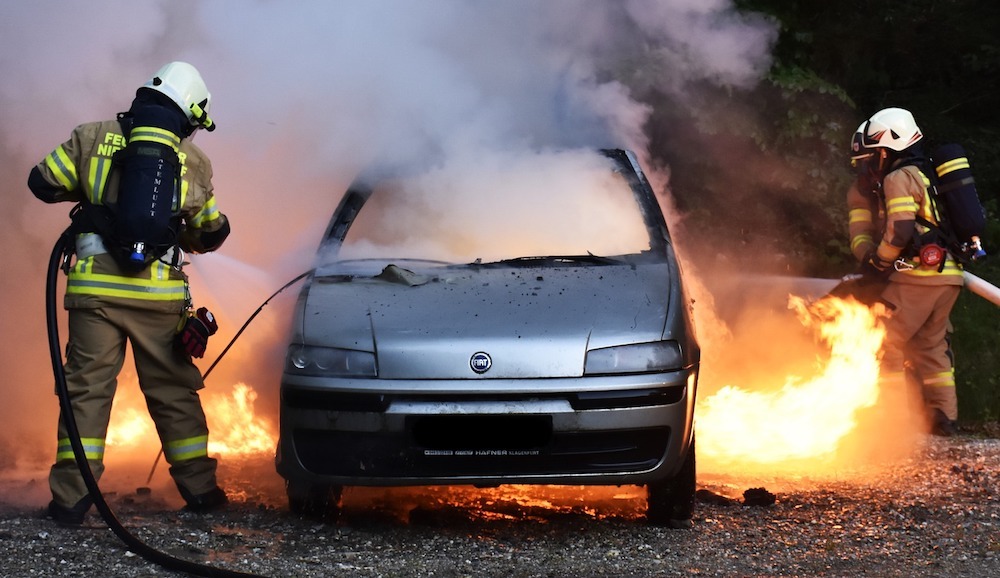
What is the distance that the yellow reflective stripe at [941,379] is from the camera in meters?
7.25

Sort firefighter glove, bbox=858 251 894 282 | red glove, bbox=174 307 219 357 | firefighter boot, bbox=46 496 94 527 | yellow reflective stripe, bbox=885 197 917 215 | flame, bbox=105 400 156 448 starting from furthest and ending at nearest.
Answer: firefighter glove, bbox=858 251 894 282, yellow reflective stripe, bbox=885 197 917 215, flame, bbox=105 400 156 448, red glove, bbox=174 307 219 357, firefighter boot, bbox=46 496 94 527

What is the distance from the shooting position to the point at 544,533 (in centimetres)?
473

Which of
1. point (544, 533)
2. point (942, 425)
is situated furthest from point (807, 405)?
point (544, 533)

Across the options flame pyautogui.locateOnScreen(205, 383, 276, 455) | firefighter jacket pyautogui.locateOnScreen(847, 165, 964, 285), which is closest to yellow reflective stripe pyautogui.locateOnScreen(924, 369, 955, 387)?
firefighter jacket pyautogui.locateOnScreen(847, 165, 964, 285)

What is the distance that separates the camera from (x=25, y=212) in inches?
273

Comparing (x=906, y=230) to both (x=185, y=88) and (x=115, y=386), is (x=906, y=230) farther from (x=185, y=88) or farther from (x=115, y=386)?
(x=115, y=386)

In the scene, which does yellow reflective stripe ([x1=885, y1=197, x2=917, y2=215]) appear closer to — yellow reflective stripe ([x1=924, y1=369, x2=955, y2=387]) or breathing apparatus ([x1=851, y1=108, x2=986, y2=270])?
breathing apparatus ([x1=851, y1=108, x2=986, y2=270])

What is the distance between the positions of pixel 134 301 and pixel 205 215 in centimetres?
50

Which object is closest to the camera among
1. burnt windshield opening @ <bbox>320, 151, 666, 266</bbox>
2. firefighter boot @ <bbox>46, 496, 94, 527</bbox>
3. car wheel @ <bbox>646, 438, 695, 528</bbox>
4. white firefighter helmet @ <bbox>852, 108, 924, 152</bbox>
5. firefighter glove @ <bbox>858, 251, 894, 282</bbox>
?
car wheel @ <bbox>646, 438, 695, 528</bbox>

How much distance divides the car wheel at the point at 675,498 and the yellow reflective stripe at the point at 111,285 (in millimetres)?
2157

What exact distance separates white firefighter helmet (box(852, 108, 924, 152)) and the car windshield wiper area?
9.07 feet

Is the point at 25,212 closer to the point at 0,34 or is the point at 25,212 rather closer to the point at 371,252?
the point at 0,34

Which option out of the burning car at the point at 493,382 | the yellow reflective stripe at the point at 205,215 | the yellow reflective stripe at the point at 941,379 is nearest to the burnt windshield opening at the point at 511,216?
the burning car at the point at 493,382

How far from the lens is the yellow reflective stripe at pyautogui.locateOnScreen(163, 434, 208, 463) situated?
17.1 feet
